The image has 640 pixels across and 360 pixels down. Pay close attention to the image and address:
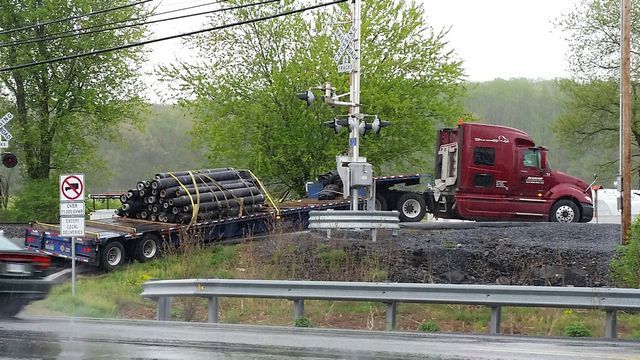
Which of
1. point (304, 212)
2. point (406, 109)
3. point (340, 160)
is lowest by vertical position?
point (304, 212)

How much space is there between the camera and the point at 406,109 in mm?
30984

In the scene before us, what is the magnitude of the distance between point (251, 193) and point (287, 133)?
9.86m

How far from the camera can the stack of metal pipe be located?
1931 cm

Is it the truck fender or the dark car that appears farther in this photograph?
the truck fender

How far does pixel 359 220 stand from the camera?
55.8ft

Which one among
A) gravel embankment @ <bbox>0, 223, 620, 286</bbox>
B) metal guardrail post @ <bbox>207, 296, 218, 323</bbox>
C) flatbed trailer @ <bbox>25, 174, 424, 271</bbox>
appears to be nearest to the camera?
metal guardrail post @ <bbox>207, 296, 218, 323</bbox>

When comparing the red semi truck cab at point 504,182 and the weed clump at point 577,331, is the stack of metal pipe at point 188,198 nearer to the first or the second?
the red semi truck cab at point 504,182

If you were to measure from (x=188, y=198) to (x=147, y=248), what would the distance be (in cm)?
166

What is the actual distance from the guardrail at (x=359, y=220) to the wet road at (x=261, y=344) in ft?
21.9

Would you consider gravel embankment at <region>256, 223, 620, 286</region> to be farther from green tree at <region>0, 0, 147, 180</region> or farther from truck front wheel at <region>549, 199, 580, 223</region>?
green tree at <region>0, 0, 147, 180</region>

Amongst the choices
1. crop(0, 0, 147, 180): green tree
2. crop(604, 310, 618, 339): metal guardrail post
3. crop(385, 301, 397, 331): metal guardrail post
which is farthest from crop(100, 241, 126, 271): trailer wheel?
crop(0, 0, 147, 180): green tree

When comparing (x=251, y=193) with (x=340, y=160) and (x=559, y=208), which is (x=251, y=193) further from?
(x=559, y=208)

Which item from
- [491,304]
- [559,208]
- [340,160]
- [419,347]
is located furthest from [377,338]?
[559,208]

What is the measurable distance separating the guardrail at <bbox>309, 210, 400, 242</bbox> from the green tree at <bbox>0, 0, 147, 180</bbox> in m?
16.9
